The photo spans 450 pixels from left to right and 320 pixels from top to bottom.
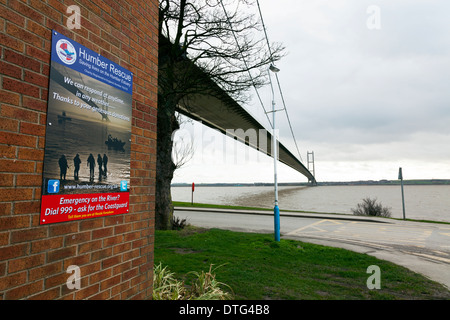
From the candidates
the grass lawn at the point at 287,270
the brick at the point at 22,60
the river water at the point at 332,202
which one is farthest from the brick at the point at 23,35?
the river water at the point at 332,202

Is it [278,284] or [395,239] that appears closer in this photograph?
[278,284]

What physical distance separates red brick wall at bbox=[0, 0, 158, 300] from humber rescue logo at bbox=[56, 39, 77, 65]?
0.30 ft

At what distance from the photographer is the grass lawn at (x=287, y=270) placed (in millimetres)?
4176

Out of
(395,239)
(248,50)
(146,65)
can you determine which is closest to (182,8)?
(248,50)

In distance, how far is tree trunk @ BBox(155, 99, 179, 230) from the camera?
983cm

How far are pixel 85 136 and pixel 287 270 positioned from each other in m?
4.53

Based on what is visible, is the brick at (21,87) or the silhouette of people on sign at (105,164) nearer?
the brick at (21,87)

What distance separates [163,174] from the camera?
9.98 m

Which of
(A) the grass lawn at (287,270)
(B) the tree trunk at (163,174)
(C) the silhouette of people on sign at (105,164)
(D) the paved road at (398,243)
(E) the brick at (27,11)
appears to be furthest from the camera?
(B) the tree trunk at (163,174)

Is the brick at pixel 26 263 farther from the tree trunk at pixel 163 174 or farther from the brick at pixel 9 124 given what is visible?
the tree trunk at pixel 163 174

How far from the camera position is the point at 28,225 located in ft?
5.90

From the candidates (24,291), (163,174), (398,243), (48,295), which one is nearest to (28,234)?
(24,291)
